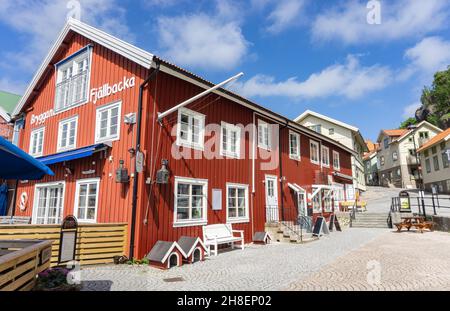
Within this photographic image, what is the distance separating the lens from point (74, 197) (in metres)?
11.5

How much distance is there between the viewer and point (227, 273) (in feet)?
25.2

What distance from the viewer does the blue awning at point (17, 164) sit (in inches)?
190

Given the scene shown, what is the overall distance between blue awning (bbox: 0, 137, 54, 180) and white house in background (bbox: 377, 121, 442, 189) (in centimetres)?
4727

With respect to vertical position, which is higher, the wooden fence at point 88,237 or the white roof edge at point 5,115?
the white roof edge at point 5,115

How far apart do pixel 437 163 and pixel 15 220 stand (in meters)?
41.4

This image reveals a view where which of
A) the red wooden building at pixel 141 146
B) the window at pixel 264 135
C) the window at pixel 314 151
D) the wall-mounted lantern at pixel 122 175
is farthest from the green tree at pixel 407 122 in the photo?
the wall-mounted lantern at pixel 122 175

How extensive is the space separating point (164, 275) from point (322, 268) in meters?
4.13

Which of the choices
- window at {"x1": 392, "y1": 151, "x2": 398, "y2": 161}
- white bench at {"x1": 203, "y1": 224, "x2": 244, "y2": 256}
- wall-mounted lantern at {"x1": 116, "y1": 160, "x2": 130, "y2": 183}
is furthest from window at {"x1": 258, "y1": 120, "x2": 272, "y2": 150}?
window at {"x1": 392, "y1": 151, "x2": 398, "y2": 161}

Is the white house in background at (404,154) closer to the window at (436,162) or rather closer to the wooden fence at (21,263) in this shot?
the window at (436,162)

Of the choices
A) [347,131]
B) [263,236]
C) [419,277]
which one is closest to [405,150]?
[347,131]

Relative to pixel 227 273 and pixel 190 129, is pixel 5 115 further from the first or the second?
pixel 227 273

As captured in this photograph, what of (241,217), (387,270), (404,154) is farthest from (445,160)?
(387,270)

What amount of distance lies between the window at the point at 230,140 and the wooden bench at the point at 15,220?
9130mm
